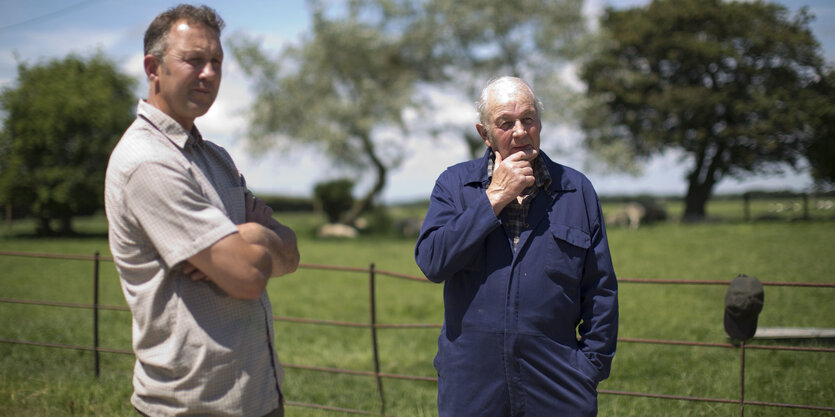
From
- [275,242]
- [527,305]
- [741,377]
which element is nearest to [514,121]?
[527,305]

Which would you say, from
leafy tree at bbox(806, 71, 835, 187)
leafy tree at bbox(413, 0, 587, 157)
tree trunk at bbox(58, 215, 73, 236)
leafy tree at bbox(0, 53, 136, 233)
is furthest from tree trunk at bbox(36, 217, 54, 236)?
leafy tree at bbox(806, 71, 835, 187)

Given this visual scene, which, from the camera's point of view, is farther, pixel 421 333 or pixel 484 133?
pixel 421 333

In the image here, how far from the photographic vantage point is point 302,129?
77.9 ft

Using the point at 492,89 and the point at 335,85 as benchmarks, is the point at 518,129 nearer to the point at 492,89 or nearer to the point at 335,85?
the point at 492,89

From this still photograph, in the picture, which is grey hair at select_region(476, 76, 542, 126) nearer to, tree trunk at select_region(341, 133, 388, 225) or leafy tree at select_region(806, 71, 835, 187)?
tree trunk at select_region(341, 133, 388, 225)

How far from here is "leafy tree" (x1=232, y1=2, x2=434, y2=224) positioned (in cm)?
2342

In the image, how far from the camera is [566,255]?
2.21m

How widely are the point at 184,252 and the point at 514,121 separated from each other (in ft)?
4.11

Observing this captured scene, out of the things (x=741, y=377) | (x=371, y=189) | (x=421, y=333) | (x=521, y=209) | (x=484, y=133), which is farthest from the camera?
(x=371, y=189)

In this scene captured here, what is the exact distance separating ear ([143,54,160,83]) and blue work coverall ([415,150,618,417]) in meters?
1.07

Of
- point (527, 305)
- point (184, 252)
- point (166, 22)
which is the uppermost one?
point (166, 22)

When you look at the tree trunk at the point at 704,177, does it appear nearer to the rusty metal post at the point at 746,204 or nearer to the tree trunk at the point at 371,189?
the rusty metal post at the point at 746,204

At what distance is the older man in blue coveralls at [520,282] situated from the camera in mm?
2170

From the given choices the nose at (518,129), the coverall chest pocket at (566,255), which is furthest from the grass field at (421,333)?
the nose at (518,129)
